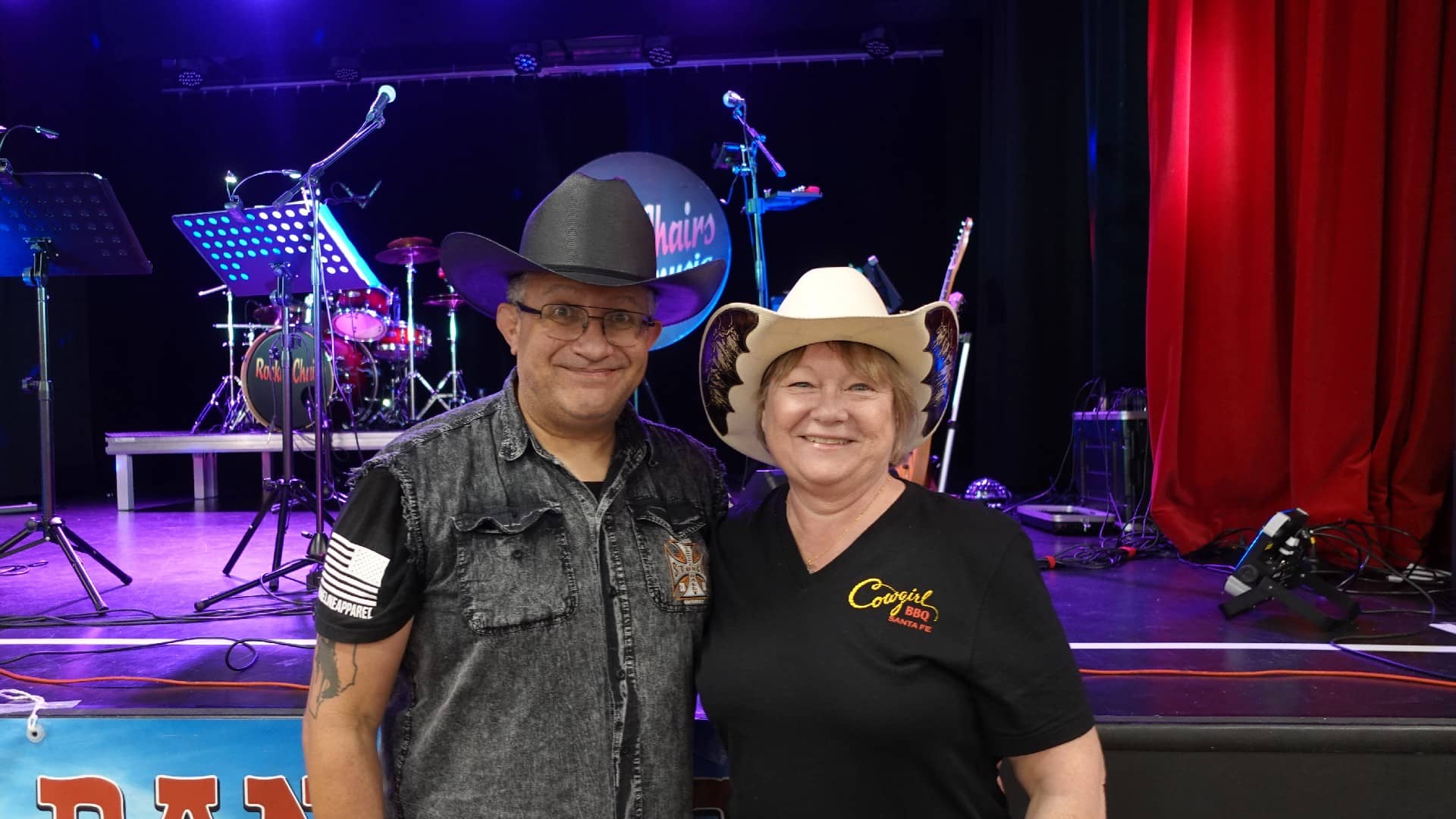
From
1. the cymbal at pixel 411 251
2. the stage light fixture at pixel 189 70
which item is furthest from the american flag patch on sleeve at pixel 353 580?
the stage light fixture at pixel 189 70

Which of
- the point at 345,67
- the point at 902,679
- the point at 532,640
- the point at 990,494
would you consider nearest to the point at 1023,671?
the point at 902,679

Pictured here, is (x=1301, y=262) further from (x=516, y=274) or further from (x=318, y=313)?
(x=318, y=313)

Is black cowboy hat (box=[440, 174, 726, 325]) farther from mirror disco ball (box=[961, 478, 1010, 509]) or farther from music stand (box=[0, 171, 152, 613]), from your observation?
mirror disco ball (box=[961, 478, 1010, 509])

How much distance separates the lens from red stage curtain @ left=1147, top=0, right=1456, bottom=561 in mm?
3746

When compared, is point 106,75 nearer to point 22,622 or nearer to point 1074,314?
point 22,622

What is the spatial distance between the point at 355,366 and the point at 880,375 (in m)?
7.05

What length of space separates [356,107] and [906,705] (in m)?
9.78

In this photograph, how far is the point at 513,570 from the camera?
1.53 meters

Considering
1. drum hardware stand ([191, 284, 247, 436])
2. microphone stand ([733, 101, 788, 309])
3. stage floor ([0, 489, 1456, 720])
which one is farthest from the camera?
drum hardware stand ([191, 284, 247, 436])

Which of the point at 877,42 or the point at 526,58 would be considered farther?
the point at 526,58

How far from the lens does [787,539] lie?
1.58m

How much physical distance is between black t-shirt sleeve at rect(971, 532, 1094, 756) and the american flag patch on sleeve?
961 mm

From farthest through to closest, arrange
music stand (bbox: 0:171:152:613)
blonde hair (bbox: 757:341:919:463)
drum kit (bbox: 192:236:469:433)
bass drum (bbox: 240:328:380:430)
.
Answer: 1. drum kit (bbox: 192:236:469:433)
2. bass drum (bbox: 240:328:380:430)
3. music stand (bbox: 0:171:152:613)
4. blonde hair (bbox: 757:341:919:463)

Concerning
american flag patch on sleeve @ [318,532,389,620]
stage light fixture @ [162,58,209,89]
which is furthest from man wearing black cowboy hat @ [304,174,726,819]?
stage light fixture @ [162,58,209,89]
